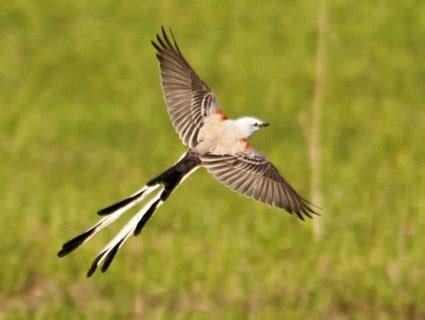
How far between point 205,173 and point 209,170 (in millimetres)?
8735

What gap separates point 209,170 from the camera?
17.8ft

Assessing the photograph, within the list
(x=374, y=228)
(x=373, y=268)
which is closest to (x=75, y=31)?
(x=374, y=228)

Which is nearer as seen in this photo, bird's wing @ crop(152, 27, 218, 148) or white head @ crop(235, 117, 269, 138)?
white head @ crop(235, 117, 269, 138)

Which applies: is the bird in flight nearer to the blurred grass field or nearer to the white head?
the white head

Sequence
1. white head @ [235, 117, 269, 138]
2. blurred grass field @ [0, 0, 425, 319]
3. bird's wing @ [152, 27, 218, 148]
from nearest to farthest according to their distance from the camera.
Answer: white head @ [235, 117, 269, 138] → bird's wing @ [152, 27, 218, 148] → blurred grass field @ [0, 0, 425, 319]

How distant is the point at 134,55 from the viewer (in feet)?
58.7

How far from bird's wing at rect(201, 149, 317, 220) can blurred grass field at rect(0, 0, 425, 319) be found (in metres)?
3.47

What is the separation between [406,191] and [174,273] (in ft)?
11.2

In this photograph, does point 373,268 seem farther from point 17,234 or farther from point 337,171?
point 337,171

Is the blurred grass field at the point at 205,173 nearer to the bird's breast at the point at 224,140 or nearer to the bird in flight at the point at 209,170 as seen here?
the bird in flight at the point at 209,170

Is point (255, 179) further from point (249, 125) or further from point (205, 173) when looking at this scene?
point (205, 173)

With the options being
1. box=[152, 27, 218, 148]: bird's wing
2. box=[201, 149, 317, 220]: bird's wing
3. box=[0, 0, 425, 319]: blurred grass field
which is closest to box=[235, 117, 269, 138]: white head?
box=[201, 149, 317, 220]: bird's wing

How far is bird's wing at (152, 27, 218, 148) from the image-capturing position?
5871 millimetres

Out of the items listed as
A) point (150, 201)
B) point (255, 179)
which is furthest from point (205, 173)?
point (150, 201)
